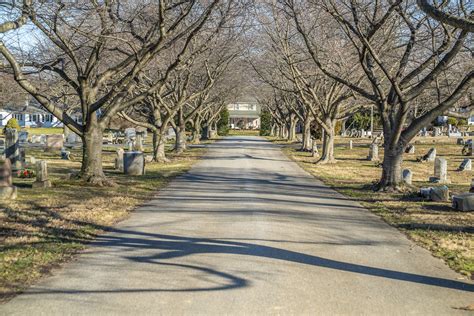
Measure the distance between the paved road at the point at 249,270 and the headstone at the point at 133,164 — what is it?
9141 millimetres

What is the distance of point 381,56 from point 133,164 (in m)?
9.47

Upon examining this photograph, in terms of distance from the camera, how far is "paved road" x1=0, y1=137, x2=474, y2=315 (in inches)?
224

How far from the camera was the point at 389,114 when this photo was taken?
1700cm

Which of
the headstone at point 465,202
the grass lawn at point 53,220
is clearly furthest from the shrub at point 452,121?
the grass lawn at point 53,220

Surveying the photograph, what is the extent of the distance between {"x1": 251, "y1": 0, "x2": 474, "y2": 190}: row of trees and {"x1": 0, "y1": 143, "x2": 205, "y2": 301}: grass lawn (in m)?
5.92

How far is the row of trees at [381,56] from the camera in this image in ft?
49.8

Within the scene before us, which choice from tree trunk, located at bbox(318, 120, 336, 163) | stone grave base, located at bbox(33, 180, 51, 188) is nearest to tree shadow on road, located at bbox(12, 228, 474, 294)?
stone grave base, located at bbox(33, 180, 51, 188)

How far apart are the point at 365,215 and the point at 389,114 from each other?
5.71 m

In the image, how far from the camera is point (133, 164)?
2120cm

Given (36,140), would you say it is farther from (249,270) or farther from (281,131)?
→ (249,270)

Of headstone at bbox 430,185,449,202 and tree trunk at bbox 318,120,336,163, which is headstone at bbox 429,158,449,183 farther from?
tree trunk at bbox 318,120,336,163

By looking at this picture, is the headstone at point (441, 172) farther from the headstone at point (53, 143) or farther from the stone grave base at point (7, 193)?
the headstone at point (53, 143)

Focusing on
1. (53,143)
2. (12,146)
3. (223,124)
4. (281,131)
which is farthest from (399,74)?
(223,124)

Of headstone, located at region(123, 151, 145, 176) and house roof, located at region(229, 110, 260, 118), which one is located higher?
house roof, located at region(229, 110, 260, 118)
